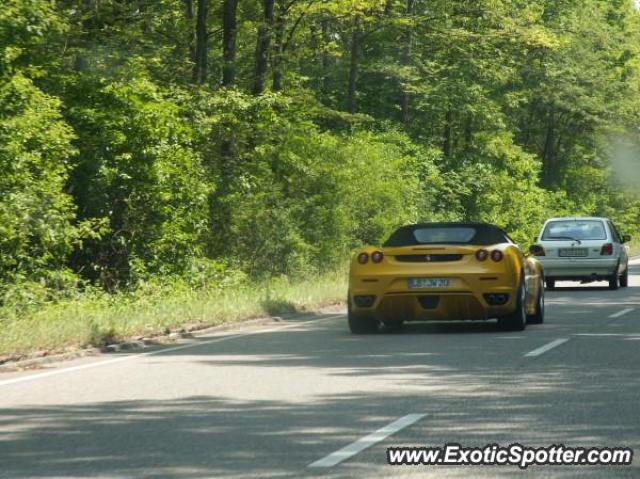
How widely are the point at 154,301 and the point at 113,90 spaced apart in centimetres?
389

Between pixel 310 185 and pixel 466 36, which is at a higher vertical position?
pixel 466 36

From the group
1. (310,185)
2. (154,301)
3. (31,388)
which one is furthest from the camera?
(310,185)

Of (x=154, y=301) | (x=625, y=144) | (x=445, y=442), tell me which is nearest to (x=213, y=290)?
(x=154, y=301)

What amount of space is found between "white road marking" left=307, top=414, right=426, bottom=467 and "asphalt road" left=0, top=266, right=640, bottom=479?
0.03 metres

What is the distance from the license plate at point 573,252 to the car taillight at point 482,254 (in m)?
12.7

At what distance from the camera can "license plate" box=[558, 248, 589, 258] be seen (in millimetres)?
29141

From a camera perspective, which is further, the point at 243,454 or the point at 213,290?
the point at 213,290

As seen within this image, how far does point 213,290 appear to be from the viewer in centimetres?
2253

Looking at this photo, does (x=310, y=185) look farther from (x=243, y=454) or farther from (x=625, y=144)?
(x=625, y=144)

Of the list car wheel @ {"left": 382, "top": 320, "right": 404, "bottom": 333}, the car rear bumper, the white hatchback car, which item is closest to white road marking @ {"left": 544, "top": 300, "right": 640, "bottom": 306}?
the white hatchback car

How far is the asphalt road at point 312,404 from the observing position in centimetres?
759

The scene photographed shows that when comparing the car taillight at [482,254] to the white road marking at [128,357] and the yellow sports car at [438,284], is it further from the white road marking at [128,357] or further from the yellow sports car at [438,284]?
the white road marking at [128,357]

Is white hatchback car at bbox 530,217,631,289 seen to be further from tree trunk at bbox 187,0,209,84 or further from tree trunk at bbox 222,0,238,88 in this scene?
tree trunk at bbox 187,0,209,84

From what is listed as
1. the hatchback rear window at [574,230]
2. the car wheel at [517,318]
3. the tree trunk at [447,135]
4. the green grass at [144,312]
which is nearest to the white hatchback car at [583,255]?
the hatchback rear window at [574,230]
